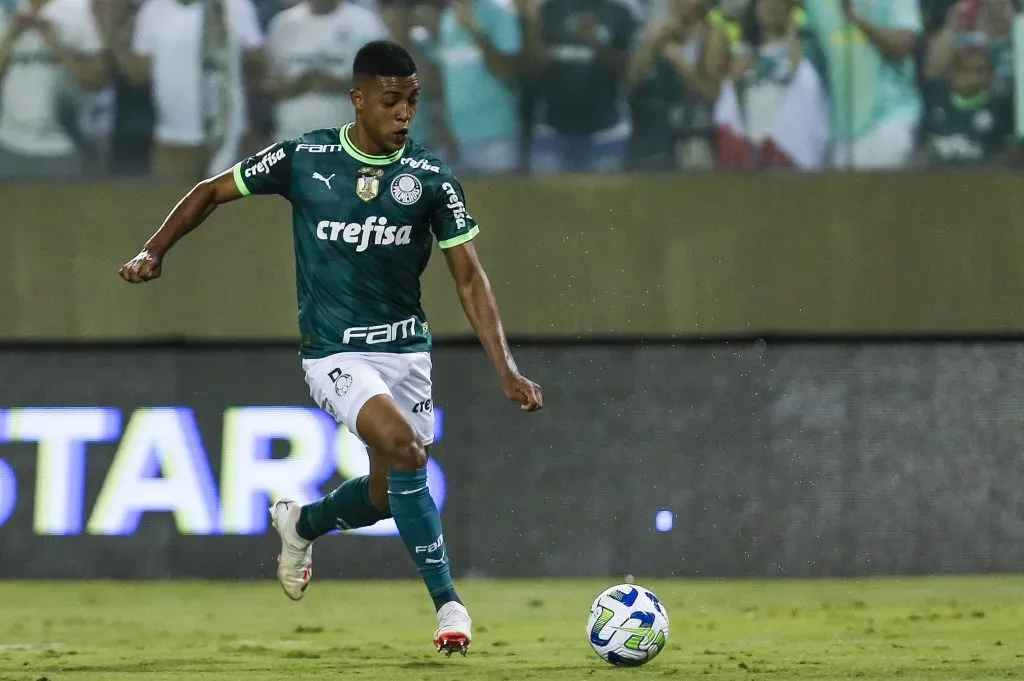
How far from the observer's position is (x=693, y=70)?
34.7 ft

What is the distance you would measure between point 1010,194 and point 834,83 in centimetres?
129

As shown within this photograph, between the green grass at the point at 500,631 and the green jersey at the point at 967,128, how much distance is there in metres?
2.60

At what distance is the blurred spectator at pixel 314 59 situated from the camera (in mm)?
10562

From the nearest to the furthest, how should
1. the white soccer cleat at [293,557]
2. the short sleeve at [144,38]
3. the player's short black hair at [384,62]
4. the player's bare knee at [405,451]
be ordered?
the player's bare knee at [405,451] < the player's short black hair at [384,62] < the white soccer cleat at [293,557] < the short sleeve at [144,38]

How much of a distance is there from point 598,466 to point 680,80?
2.42 m

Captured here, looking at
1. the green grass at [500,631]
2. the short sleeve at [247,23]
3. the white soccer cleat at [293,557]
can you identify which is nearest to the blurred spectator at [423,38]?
the short sleeve at [247,23]

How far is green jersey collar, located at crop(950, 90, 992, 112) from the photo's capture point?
10.5 meters

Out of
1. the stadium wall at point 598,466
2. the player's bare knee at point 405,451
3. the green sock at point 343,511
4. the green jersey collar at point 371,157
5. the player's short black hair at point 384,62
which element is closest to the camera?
the player's bare knee at point 405,451

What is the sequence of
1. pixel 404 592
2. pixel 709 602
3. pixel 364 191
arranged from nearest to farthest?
pixel 364 191 < pixel 709 602 < pixel 404 592

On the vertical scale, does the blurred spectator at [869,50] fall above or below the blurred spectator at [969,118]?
above

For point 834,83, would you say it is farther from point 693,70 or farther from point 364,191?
point 364,191

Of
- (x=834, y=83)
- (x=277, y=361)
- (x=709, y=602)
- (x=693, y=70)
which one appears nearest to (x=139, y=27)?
(x=277, y=361)

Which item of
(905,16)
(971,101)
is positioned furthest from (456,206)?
(971,101)

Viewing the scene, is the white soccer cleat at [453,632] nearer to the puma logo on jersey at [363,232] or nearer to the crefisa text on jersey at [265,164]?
the puma logo on jersey at [363,232]
